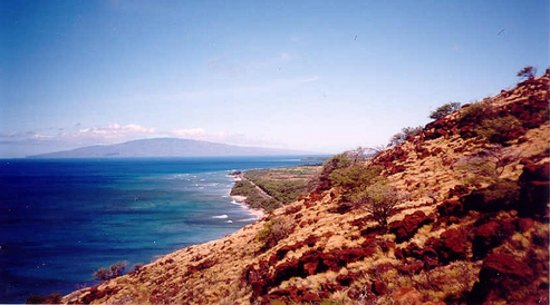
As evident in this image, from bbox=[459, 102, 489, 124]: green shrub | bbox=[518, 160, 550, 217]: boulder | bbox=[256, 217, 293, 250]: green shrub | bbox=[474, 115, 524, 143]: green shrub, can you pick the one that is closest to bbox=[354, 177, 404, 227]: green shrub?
bbox=[518, 160, 550, 217]: boulder

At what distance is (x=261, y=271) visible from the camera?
16.4m

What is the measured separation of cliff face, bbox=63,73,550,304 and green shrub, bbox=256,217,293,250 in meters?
0.08

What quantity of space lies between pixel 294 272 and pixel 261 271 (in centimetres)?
273

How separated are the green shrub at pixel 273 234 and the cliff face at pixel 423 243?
8cm

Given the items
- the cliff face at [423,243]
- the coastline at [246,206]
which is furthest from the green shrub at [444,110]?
the coastline at [246,206]

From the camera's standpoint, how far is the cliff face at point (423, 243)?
913cm

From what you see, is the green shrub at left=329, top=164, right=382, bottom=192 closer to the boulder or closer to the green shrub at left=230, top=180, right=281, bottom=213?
the boulder

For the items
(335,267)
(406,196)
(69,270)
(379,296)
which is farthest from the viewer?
(69,270)

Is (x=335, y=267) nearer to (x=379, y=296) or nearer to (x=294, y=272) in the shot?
(x=294, y=272)

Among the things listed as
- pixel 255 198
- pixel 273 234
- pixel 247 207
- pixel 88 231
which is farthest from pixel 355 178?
pixel 255 198

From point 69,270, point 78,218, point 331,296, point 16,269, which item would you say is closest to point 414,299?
point 331,296

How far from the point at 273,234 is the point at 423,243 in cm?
1222

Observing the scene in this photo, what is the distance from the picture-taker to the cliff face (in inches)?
360

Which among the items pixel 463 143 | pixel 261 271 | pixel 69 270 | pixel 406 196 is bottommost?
pixel 69 270
